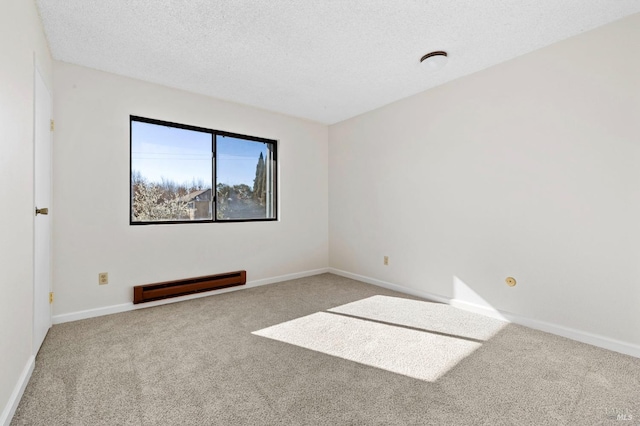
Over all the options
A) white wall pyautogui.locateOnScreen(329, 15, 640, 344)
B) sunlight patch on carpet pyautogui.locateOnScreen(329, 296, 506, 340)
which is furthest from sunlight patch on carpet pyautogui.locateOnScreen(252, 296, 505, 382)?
white wall pyautogui.locateOnScreen(329, 15, 640, 344)

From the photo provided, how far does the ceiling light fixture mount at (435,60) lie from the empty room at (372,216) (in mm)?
15

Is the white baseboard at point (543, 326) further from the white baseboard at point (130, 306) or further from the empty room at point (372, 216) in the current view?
the white baseboard at point (130, 306)

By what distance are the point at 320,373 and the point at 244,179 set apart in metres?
2.83

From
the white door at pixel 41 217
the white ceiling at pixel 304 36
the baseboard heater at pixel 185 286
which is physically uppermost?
the white ceiling at pixel 304 36

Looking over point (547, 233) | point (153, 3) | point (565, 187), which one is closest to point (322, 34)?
point (153, 3)

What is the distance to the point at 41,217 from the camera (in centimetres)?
220

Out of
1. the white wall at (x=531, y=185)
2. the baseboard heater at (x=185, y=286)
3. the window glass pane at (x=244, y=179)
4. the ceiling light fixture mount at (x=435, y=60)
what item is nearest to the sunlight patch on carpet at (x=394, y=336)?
the white wall at (x=531, y=185)

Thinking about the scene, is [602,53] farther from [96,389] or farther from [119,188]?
[119,188]

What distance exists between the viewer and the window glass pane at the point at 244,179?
12.4ft

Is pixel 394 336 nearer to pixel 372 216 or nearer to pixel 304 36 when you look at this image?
pixel 372 216

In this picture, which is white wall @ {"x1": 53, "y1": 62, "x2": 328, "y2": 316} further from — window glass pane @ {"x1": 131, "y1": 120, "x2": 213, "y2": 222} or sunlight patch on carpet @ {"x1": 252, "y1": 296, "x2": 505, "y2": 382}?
sunlight patch on carpet @ {"x1": 252, "y1": 296, "x2": 505, "y2": 382}

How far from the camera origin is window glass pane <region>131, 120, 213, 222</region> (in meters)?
3.18

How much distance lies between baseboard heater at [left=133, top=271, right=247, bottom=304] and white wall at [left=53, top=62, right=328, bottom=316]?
76 mm

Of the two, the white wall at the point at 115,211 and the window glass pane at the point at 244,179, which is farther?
the window glass pane at the point at 244,179
